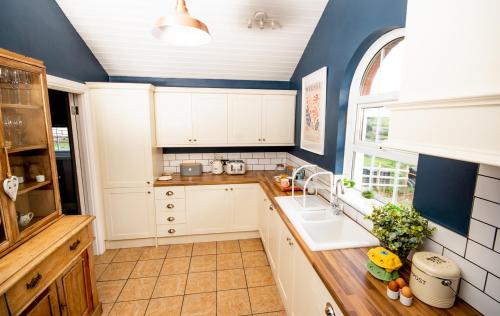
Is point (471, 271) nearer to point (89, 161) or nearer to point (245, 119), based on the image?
point (245, 119)

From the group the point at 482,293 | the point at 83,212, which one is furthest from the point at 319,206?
the point at 83,212

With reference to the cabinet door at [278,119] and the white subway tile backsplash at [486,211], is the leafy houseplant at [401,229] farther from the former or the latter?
the cabinet door at [278,119]

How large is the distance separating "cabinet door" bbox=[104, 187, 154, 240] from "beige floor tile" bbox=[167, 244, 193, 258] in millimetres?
359

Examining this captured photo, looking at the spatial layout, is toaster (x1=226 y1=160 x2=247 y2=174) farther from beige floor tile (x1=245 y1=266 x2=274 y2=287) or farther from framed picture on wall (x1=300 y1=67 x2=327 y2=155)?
beige floor tile (x1=245 y1=266 x2=274 y2=287)

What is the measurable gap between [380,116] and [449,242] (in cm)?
98

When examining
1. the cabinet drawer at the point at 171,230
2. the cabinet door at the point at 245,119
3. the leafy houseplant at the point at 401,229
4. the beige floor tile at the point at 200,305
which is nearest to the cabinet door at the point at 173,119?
the cabinet door at the point at 245,119

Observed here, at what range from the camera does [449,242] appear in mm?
1071

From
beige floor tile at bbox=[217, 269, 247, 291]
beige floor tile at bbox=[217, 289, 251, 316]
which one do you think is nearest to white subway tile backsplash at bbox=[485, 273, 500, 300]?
beige floor tile at bbox=[217, 289, 251, 316]

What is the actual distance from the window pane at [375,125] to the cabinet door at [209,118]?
5.90 ft

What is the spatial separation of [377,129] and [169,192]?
236cm

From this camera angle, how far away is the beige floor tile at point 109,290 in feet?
6.97

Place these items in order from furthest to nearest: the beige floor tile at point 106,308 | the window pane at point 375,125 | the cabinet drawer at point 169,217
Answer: the cabinet drawer at point 169,217 < the beige floor tile at point 106,308 < the window pane at point 375,125

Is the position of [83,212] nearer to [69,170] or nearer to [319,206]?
[69,170]

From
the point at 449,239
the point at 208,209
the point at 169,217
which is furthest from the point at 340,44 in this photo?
the point at 169,217
